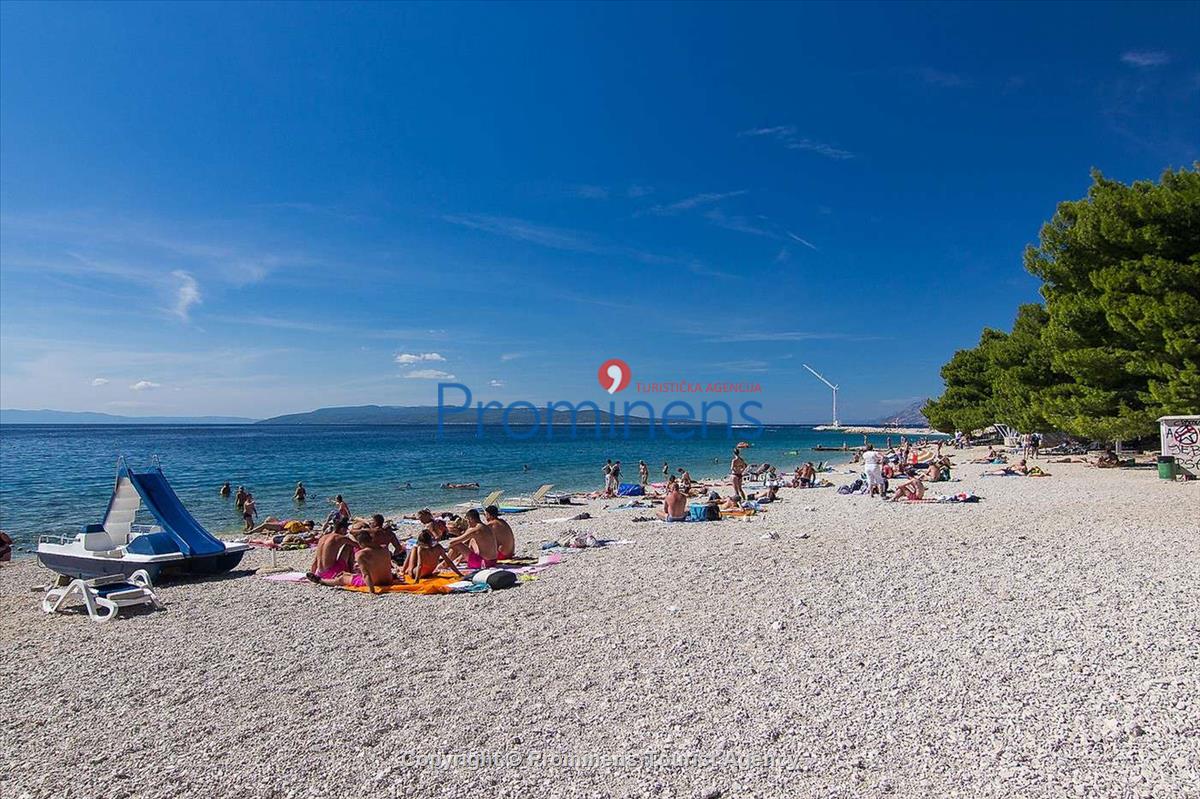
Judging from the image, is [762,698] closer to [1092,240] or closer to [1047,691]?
[1047,691]

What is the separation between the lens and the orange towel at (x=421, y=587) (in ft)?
30.8

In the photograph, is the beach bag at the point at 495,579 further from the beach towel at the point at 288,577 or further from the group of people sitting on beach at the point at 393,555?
the beach towel at the point at 288,577

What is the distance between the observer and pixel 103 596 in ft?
28.3

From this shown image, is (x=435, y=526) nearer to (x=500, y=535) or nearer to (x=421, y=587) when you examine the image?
(x=500, y=535)

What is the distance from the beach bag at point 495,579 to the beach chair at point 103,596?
4149 mm

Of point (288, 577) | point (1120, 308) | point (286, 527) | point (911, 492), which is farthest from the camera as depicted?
point (1120, 308)

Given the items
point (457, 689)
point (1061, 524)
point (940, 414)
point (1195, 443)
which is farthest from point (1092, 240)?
point (940, 414)

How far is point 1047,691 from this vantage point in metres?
5.20

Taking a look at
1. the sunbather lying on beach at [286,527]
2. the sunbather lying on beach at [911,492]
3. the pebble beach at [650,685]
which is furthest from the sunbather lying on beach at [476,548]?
the sunbather lying on beach at [911,492]

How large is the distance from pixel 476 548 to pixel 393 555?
174 centimetres

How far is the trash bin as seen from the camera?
19547 mm

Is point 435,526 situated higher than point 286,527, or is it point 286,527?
point 435,526

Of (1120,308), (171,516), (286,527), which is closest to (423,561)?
(171,516)

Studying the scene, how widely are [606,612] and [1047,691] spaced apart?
4396mm
